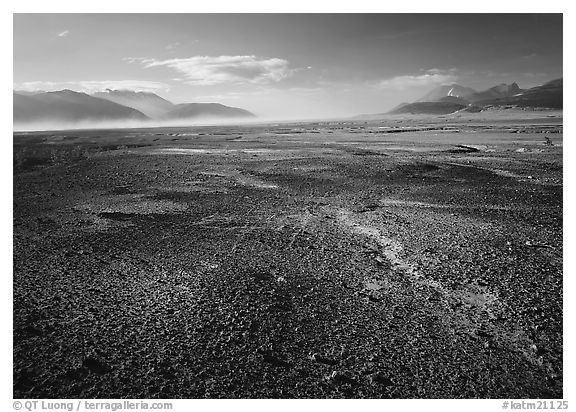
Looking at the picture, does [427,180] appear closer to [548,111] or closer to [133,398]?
[133,398]

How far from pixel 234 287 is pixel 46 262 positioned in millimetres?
2381

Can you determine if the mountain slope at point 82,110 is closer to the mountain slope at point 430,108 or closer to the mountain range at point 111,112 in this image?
the mountain range at point 111,112

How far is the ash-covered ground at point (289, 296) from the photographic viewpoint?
2.74 metres

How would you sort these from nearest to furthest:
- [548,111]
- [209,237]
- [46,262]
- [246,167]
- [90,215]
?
[46,262] < [209,237] < [90,215] < [246,167] < [548,111]

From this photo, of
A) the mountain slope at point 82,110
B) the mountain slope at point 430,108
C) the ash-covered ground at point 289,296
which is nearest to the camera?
the ash-covered ground at point 289,296

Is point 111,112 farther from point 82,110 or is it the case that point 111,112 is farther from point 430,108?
point 430,108

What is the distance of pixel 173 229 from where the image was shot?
18.7 feet

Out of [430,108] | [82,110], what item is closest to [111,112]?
[82,110]

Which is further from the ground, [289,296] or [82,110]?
[82,110]

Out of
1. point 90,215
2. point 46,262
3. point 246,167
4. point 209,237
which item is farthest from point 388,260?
point 246,167

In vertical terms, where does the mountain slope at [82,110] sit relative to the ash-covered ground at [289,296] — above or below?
above

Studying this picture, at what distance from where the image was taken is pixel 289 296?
3779mm

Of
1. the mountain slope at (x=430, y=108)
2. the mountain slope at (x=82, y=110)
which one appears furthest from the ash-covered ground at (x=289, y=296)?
the mountain slope at (x=430, y=108)
